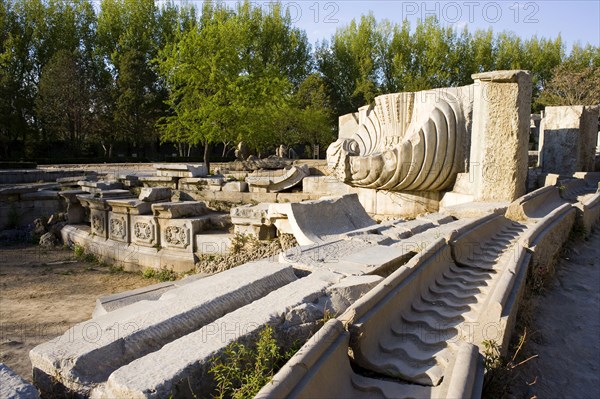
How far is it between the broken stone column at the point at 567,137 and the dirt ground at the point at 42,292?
8.87 metres

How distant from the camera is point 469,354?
1.87 metres

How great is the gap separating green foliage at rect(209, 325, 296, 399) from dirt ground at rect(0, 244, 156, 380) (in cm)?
290

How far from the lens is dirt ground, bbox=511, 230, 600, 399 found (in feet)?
8.18

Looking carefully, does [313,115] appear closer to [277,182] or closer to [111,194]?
[277,182]

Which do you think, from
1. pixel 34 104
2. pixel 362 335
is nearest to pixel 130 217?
pixel 362 335

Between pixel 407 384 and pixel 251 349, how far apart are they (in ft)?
2.58

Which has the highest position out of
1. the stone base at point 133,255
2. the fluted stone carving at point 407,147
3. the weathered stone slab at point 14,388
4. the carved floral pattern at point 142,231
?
the fluted stone carving at point 407,147

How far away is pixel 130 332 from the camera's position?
2229 mm

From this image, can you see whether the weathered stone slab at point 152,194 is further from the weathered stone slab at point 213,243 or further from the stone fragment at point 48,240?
the stone fragment at point 48,240

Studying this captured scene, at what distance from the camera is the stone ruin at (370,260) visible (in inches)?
76.1

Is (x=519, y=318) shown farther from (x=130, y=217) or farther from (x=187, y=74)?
(x=187, y=74)

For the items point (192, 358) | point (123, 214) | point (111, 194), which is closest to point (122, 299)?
point (192, 358)

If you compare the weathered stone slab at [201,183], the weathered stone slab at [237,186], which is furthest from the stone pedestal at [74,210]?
the weathered stone slab at [237,186]

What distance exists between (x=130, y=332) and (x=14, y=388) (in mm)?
642
